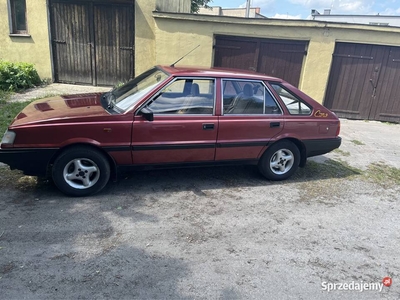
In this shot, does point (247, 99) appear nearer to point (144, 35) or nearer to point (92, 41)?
point (144, 35)

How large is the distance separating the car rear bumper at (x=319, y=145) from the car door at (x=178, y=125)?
5.18 feet

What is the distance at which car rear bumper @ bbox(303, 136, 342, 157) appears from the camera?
4.86 metres

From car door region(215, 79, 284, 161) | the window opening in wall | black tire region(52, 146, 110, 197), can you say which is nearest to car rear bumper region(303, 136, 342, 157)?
car door region(215, 79, 284, 161)

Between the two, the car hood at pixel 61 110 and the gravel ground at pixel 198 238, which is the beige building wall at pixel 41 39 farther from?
the gravel ground at pixel 198 238

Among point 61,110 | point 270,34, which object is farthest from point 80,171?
point 270,34

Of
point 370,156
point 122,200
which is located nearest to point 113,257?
point 122,200

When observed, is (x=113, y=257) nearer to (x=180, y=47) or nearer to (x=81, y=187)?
(x=81, y=187)

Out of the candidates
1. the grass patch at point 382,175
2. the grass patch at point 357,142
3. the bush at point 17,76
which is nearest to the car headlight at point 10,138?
the grass patch at point 382,175

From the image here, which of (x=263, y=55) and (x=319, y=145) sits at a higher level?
(x=263, y=55)

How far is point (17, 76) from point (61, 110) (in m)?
6.75

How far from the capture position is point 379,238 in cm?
357

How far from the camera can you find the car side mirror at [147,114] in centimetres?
383

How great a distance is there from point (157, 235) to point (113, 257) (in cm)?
54

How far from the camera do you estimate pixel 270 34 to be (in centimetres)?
899
